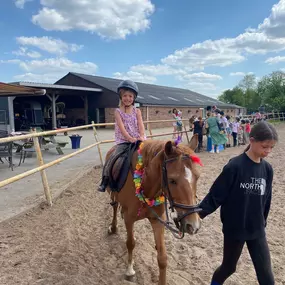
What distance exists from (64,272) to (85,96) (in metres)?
24.8

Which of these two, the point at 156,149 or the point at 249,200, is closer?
the point at 249,200

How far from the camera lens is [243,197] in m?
1.96

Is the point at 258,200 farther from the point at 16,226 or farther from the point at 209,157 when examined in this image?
the point at 209,157

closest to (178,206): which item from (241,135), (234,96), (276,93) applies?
(241,135)

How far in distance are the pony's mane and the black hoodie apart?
1.11 ft

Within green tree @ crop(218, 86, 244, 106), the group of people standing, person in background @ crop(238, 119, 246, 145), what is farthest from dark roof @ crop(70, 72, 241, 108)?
green tree @ crop(218, 86, 244, 106)

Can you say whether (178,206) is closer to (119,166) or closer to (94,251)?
(119,166)

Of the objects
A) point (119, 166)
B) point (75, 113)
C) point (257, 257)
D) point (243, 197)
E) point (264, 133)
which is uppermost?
point (75, 113)

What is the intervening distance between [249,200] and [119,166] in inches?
54.5

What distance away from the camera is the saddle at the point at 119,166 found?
9.16ft

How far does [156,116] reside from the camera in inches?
1005

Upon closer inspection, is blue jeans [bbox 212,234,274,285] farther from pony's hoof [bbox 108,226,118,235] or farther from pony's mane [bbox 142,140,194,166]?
pony's hoof [bbox 108,226,118,235]

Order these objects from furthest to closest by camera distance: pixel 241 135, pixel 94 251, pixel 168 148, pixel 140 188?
pixel 241 135 < pixel 94 251 < pixel 140 188 < pixel 168 148

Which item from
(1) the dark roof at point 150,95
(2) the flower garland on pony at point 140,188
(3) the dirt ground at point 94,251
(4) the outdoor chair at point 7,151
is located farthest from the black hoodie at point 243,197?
(1) the dark roof at point 150,95
